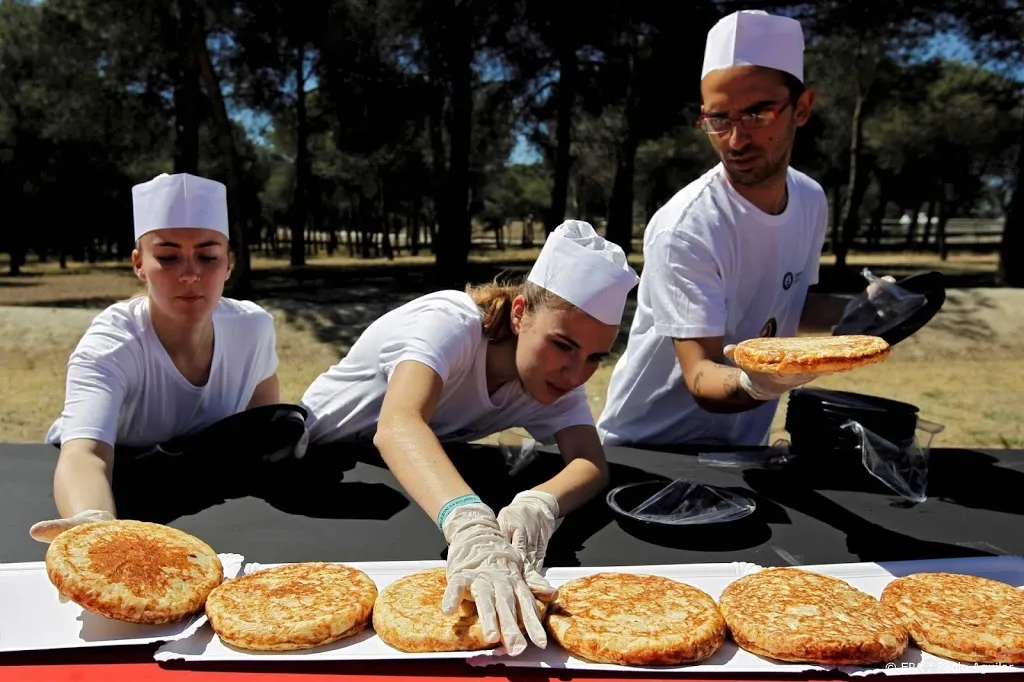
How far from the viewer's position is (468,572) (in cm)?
127

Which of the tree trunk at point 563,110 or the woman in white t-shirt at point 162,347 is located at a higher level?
the tree trunk at point 563,110

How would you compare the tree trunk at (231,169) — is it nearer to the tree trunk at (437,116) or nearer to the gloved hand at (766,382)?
the tree trunk at (437,116)

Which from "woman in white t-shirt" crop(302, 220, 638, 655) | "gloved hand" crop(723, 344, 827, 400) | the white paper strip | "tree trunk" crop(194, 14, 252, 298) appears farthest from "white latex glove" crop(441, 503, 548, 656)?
"tree trunk" crop(194, 14, 252, 298)

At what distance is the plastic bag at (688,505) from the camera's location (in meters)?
1.69

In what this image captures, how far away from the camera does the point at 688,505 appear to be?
1.77 metres

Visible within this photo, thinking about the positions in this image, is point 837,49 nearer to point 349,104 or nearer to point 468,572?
point 349,104

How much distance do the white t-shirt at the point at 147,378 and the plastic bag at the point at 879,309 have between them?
1639mm

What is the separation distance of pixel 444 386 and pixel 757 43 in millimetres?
1208

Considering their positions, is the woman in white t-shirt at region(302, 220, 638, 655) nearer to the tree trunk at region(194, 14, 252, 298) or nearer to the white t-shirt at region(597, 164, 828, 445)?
the white t-shirt at region(597, 164, 828, 445)

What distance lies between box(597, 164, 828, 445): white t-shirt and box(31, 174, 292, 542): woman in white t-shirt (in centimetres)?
118

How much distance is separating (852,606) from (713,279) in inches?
40.5

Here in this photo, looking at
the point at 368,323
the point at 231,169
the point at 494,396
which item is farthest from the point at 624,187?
the point at 494,396

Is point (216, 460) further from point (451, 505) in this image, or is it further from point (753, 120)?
point (753, 120)

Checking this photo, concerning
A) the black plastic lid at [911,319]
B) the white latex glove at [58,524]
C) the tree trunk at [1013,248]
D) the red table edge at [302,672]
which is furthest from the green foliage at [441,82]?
the red table edge at [302,672]
